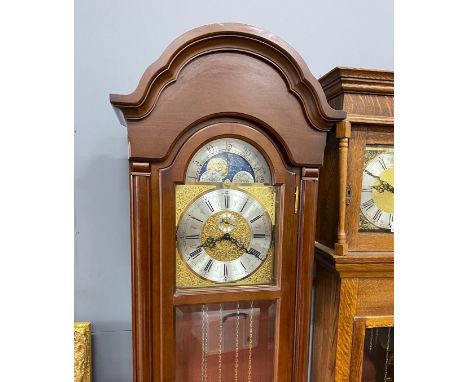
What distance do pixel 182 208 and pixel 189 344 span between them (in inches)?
14.5

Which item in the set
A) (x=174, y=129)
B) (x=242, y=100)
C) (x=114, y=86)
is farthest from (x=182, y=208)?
(x=114, y=86)

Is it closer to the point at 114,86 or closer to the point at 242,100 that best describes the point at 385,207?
the point at 242,100

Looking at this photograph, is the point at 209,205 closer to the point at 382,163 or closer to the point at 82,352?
the point at 382,163

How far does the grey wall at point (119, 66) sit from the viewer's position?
108 centimetres

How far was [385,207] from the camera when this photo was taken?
931 mm

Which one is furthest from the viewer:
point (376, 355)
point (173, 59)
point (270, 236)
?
point (376, 355)

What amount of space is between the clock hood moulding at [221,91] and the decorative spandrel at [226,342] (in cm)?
42

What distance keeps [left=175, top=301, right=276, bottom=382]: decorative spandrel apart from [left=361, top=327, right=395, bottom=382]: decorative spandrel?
0.32 metres

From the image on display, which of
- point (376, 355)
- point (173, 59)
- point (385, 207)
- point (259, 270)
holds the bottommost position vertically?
point (376, 355)

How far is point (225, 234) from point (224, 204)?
78mm

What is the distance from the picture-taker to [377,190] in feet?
3.04

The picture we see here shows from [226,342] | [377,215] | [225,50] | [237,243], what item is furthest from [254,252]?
[225,50]

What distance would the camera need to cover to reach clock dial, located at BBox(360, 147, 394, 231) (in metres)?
0.92

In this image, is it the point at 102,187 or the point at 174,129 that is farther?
the point at 102,187
